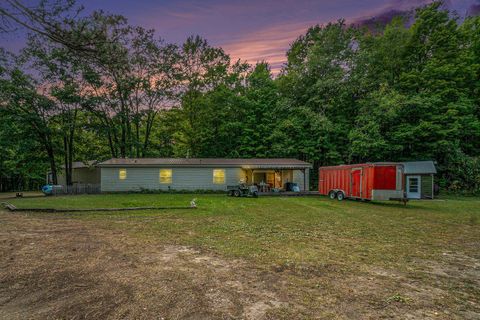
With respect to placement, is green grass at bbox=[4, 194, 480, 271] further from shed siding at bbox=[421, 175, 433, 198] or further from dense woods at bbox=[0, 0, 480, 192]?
dense woods at bbox=[0, 0, 480, 192]

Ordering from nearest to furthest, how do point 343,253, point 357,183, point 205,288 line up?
point 205,288 < point 343,253 < point 357,183

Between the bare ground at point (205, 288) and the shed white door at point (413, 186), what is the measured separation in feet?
57.0

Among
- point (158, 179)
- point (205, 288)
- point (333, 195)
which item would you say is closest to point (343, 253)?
point (205, 288)

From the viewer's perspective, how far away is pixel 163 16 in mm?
A: 11383

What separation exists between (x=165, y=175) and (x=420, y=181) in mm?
22812

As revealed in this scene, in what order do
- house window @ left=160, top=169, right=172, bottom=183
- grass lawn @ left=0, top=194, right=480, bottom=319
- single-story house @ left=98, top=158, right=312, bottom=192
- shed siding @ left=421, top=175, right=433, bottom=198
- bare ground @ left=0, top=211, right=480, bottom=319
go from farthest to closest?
house window @ left=160, top=169, right=172, bottom=183
single-story house @ left=98, top=158, right=312, bottom=192
shed siding @ left=421, top=175, right=433, bottom=198
grass lawn @ left=0, top=194, right=480, bottom=319
bare ground @ left=0, top=211, right=480, bottom=319

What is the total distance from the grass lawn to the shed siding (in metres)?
10.5

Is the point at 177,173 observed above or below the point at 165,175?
above

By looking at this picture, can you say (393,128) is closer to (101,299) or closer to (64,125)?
(101,299)

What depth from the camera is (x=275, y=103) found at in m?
31.5

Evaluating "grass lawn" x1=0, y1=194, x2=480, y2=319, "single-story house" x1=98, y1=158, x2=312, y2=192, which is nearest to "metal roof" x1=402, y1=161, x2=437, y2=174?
"single-story house" x1=98, y1=158, x2=312, y2=192

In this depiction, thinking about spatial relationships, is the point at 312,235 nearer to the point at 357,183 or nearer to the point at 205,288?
the point at 205,288

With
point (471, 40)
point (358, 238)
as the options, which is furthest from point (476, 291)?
point (471, 40)

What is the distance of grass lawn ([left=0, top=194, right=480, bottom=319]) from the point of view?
3326mm
